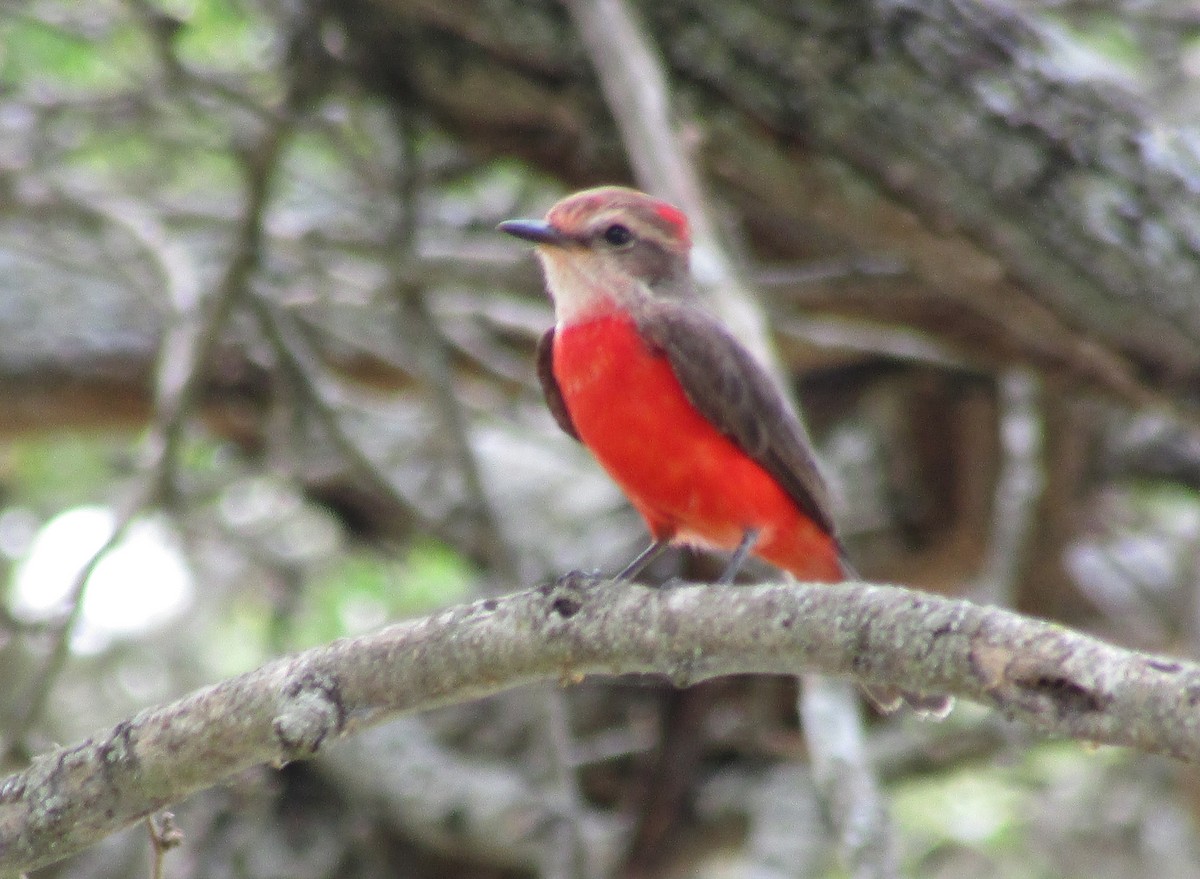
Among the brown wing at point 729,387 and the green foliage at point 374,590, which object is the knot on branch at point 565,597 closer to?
the brown wing at point 729,387

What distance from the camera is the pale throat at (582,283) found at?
14.3 feet

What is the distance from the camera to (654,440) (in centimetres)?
408

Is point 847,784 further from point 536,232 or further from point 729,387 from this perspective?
point 536,232

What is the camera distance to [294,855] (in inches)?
228

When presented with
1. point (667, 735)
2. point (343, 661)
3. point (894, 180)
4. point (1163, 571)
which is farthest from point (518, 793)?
point (1163, 571)

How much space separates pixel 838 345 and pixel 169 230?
2.71 m

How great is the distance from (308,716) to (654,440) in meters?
1.64

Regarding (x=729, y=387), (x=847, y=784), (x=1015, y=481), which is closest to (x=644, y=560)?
(x=729, y=387)

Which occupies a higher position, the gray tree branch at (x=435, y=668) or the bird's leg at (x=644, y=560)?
the gray tree branch at (x=435, y=668)

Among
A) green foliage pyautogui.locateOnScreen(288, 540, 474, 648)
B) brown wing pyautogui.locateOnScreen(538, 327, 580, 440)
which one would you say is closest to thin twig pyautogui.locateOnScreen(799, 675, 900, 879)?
brown wing pyautogui.locateOnScreen(538, 327, 580, 440)

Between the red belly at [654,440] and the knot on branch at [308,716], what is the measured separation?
153cm

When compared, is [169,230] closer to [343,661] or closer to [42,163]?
[42,163]

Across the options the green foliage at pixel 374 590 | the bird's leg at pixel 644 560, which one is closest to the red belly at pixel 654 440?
the bird's leg at pixel 644 560

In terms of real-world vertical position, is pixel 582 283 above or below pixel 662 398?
above
